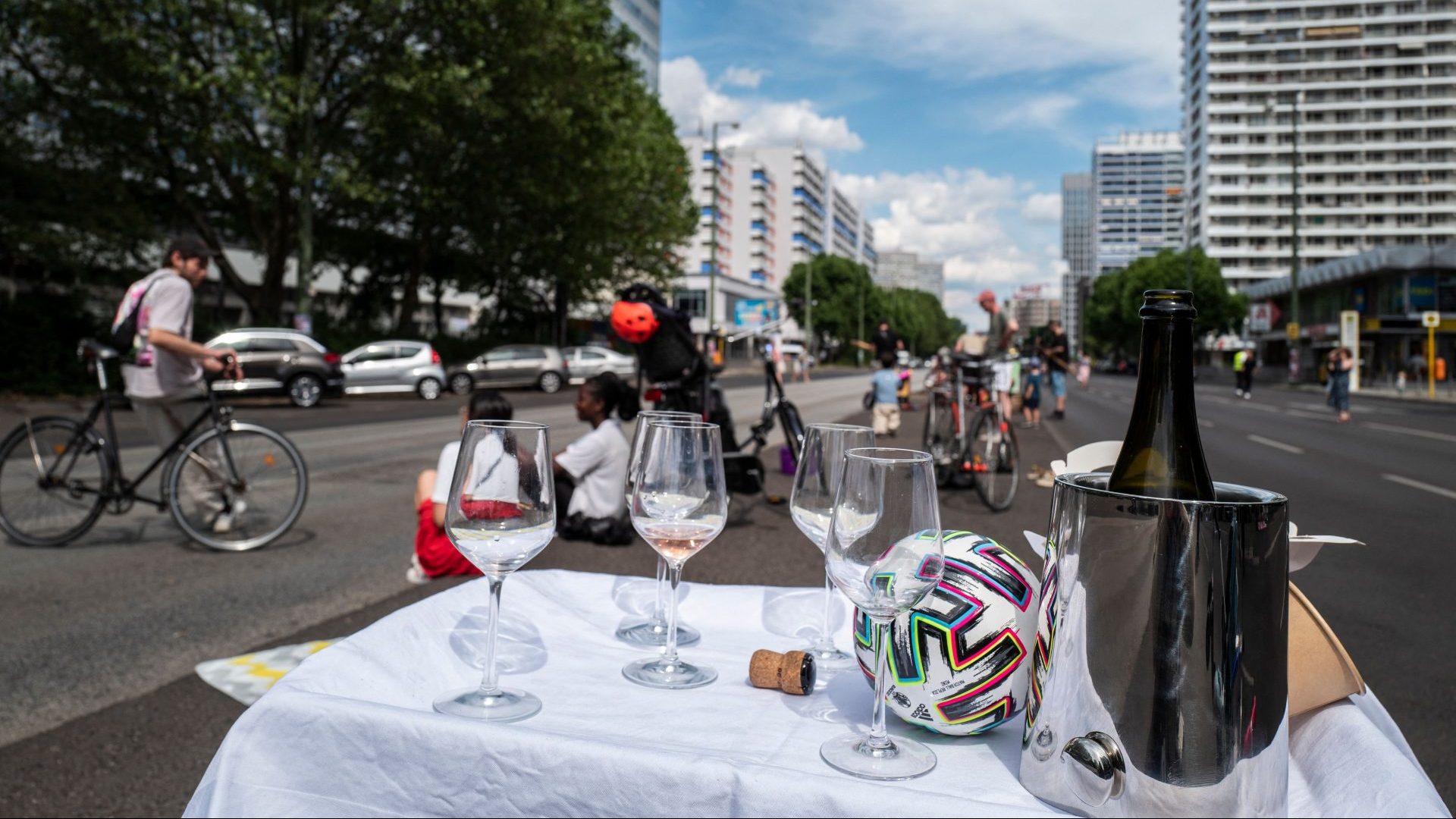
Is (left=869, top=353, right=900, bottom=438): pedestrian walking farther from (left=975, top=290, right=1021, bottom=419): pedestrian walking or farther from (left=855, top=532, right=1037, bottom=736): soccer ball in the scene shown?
(left=855, top=532, right=1037, bottom=736): soccer ball

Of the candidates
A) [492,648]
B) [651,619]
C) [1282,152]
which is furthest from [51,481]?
[1282,152]

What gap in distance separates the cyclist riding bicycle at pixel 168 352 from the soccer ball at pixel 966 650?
5160 mm

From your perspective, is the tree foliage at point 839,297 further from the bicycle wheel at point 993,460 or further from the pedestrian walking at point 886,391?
the bicycle wheel at point 993,460

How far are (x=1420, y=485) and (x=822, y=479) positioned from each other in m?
0.96

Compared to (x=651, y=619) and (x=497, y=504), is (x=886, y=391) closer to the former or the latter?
(x=651, y=619)

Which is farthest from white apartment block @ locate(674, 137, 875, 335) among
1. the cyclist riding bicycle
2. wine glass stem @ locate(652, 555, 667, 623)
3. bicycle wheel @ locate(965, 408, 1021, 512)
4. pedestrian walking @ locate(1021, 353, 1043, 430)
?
wine glass stem @ locate(652, 555, 667, 623)

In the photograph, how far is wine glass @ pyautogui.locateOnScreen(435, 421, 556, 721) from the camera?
1.21 m

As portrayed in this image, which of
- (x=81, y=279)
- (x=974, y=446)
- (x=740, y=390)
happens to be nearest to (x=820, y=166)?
(x=740, y=390)

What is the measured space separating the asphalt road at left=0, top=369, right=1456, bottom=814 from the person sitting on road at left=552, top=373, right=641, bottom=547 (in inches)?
5.3

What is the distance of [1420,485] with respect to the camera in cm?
152

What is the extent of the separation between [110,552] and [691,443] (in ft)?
18.9

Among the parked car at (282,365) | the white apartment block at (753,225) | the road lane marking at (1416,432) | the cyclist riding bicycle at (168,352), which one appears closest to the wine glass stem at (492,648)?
the road lane marking at (1416,432)

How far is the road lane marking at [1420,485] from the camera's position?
1.34 m

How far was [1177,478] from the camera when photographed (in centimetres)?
101
